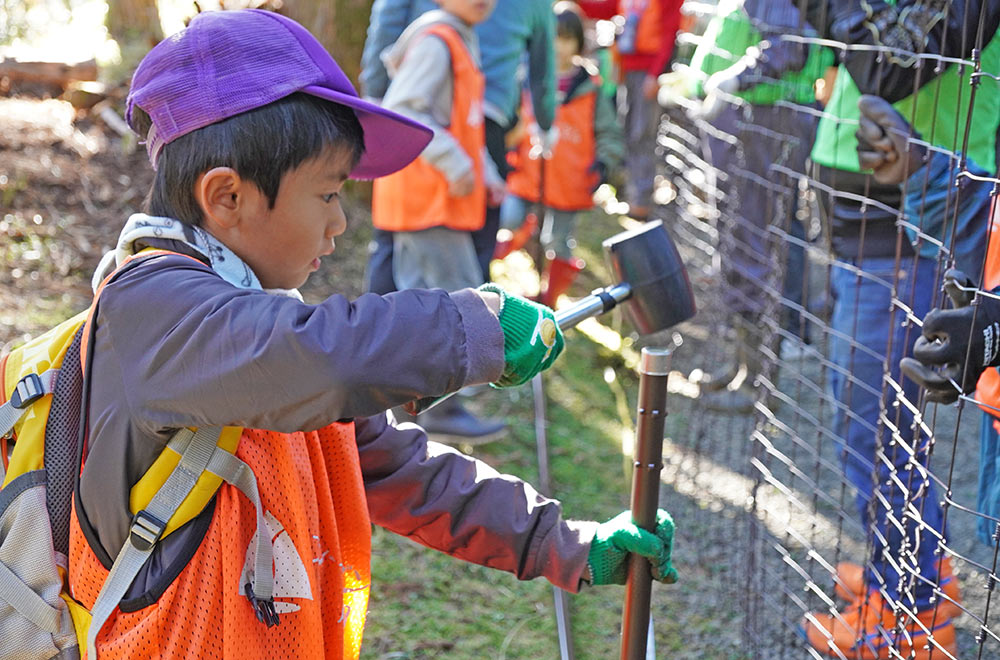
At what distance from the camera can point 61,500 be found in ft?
4.79

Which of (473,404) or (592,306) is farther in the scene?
(473,404)

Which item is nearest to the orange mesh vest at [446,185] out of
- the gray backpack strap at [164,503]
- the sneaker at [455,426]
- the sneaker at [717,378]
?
the sneaker at [455,426]

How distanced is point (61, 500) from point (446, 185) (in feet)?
7.75

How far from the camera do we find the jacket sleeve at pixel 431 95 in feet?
11.5

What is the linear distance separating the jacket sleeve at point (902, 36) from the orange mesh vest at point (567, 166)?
3.23m

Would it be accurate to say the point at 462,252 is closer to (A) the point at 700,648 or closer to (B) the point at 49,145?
(A) the point at 700,648

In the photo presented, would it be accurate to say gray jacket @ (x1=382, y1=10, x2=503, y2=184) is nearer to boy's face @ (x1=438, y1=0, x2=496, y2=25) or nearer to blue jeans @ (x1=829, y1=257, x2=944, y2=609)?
boy's face @ (x1=438, y1=0, x2=496, y2=25)

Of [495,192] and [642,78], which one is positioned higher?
[642,78]

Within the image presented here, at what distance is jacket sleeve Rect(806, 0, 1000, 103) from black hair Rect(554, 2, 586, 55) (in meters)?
3.51

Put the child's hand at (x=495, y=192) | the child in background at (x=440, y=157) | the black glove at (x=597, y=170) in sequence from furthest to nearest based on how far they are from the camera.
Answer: the black glove at (x=597, y=170) < the child's hand at (x=495, y=192) < the child in background at (x=440, y=157)

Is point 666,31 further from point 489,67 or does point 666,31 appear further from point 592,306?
point 592,306

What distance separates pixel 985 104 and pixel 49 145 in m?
5.23

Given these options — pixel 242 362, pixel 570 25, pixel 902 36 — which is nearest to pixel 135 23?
pixel 570 25

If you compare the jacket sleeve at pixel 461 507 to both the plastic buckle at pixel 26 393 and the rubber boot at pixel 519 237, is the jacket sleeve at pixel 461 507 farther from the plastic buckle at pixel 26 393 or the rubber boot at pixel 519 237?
the rubber boot at pixel 519 237
